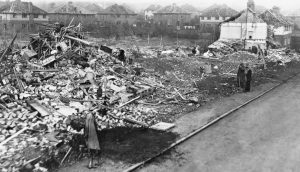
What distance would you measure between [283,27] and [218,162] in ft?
131

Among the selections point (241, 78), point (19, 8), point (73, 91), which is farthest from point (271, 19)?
point (19, 8)

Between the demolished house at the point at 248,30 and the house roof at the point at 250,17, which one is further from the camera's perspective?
the house roof at the point at 250,17

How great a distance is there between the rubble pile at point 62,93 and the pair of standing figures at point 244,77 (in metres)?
4.84

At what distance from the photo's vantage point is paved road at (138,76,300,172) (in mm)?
9742

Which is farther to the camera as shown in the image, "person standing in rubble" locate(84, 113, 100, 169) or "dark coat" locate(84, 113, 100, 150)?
"dark coat" locate(84, 113, 100, 150)

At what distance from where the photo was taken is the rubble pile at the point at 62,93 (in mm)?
11383

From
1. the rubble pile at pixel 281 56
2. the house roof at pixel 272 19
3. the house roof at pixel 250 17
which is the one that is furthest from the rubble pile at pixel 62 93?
the house roof at pixel 272 19

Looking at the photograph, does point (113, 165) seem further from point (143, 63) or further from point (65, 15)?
point (65, 15)

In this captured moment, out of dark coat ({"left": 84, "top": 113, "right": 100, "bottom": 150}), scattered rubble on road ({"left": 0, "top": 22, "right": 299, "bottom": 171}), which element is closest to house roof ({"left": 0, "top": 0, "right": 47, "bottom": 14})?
scattered rubble on road ({"left": 0, "top": 22, "right": 299, "bottom": 171})

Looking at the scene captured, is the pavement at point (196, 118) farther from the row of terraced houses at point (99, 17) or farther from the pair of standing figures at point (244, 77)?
the row of terraced houses at point (99, 17)

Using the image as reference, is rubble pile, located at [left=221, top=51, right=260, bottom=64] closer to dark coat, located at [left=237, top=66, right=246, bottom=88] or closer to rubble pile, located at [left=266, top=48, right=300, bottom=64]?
rubble pile, located at [left=266, top=48, right=300, bottom=64]

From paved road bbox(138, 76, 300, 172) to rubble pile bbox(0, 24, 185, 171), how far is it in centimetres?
289

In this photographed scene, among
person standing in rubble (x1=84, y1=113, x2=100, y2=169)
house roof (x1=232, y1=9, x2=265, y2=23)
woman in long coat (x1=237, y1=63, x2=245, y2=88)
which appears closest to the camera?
person standing in rubble (x1=84, y1=113, x2=100, y2=169)

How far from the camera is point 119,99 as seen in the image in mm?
A: 15383
